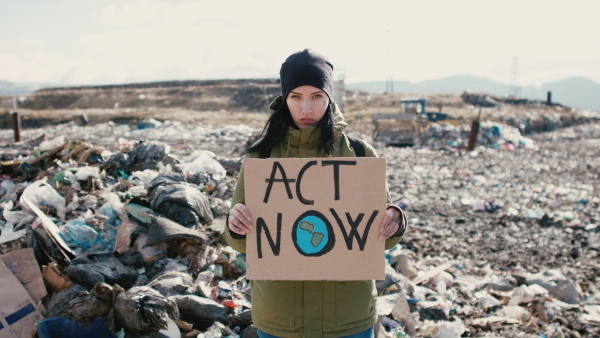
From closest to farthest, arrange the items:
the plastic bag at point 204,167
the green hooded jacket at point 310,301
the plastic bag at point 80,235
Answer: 1. the green hooded jacket at point 310,301
2. the plastic bag at point 80,235
3. the plastic bag at point 204,167

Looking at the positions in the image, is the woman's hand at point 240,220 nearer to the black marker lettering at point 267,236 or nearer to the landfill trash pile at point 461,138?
the black marker lettering at point 267,236

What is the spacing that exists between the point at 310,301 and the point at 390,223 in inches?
15.7

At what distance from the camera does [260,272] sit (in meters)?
1.58

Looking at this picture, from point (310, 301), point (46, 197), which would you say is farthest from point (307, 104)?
point (46, 197)

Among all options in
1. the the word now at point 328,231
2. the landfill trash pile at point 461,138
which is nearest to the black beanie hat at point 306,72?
the the word now at point 328,231

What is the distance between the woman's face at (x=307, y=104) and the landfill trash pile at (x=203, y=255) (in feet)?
5.68

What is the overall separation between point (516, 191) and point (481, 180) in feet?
3.89

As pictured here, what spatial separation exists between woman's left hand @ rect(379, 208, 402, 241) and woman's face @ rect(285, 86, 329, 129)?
0.42 m

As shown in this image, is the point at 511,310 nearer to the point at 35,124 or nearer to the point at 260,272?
the point at 260,272

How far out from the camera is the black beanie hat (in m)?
1.58

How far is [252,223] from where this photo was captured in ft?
5.19

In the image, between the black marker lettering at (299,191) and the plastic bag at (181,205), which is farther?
the plastic bag at (181,205)

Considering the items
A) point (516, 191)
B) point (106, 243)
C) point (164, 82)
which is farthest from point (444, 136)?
point (164, 82)

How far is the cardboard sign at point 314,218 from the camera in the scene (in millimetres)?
1557
